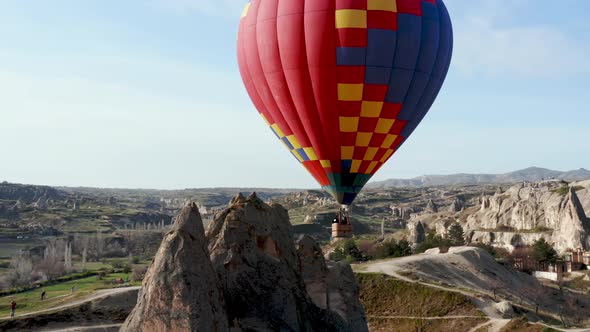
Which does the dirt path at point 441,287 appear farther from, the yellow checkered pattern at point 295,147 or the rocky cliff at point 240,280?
the rocky cliff at point 240,280

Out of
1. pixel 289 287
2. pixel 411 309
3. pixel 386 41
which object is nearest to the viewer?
pixel 289 287

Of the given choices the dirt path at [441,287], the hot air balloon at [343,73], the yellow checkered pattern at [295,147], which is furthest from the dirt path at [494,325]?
the yellow checkered pattern at [295,147]

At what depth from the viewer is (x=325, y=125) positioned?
1438 inches

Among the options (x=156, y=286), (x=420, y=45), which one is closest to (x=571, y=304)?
(x=420, y=45)

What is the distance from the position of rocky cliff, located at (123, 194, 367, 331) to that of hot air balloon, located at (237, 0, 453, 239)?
39.2 feet

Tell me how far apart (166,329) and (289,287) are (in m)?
5.44

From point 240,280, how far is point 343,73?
18.4 metres

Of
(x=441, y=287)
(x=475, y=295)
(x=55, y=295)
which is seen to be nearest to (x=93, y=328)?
(x=55, y=295)

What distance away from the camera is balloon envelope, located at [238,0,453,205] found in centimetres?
3516

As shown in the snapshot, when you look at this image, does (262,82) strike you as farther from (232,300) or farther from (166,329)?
(166,329)

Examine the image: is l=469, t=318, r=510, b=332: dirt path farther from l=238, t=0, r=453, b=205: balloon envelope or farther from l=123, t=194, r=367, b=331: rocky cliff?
l=123, t=194, r=367, b=331: rocky cliff

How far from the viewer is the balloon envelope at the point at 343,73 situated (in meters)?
35.2

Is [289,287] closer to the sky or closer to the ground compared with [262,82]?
closer to the ground

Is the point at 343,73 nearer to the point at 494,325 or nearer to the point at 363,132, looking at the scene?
the point at 363,132
